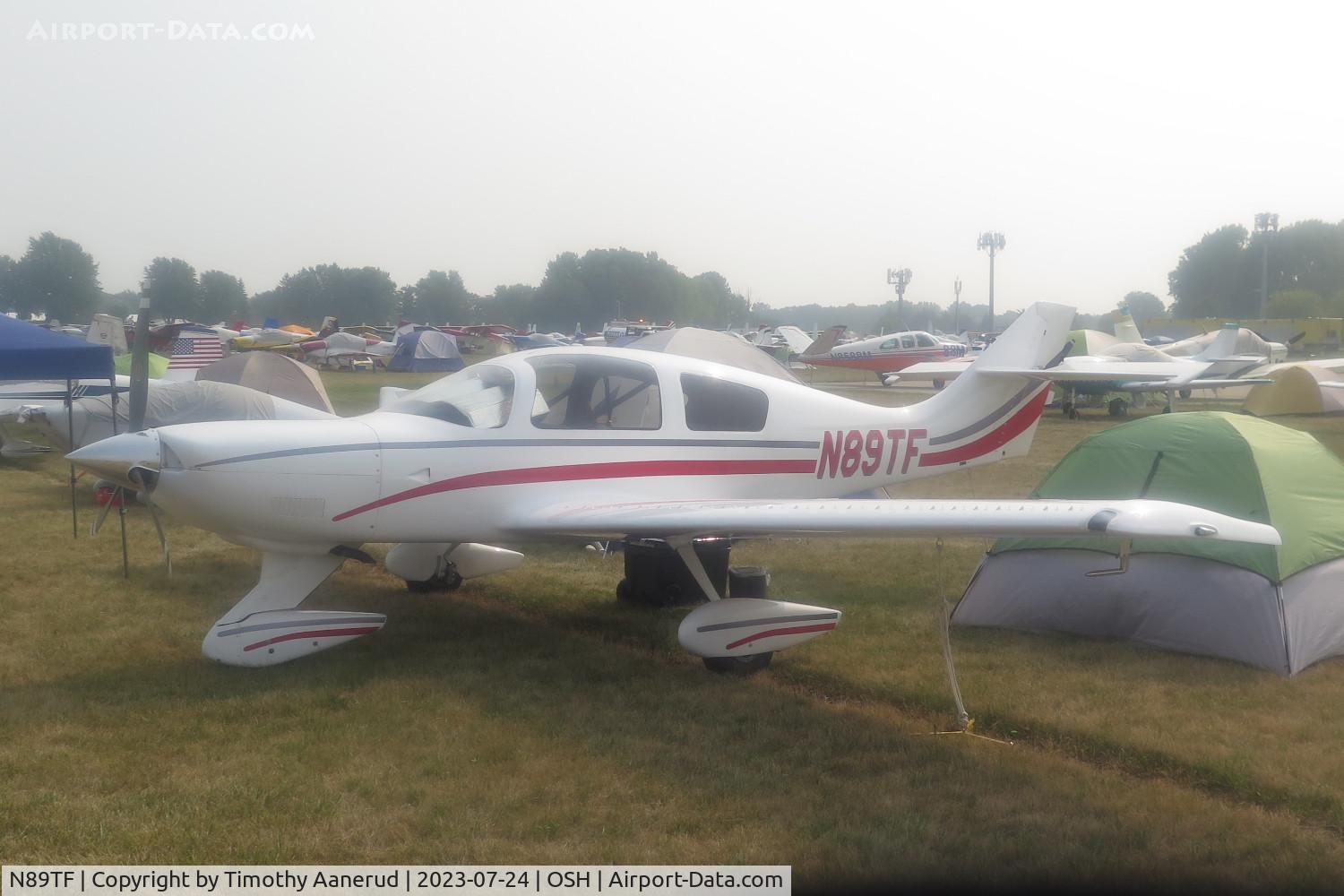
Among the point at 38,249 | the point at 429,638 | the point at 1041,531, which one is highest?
the point at 38,249

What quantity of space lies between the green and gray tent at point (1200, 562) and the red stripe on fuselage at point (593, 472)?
164 centimetres

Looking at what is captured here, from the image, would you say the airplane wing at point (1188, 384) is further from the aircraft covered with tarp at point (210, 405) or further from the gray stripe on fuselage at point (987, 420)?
the aircraft covered with tarp at point (210, 405)


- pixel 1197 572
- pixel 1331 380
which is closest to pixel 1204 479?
pixel 1197 572

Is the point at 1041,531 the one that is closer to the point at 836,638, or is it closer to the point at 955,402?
the point at 836,638

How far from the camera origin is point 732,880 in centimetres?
368

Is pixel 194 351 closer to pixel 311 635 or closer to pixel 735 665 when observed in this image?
pixel 311 635

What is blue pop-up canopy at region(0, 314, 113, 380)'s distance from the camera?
991 centimetres

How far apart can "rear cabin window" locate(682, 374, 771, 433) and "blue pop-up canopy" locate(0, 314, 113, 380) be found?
20.2 feet

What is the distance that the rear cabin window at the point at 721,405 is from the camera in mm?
7176

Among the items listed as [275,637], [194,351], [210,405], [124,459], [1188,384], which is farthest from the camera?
[1188,384]

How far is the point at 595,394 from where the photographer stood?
6945mm

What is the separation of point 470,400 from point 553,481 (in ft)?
2.47

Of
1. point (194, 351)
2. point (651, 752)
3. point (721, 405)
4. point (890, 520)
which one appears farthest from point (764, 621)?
point (194, 351)

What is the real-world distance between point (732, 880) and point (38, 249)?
91433mm
